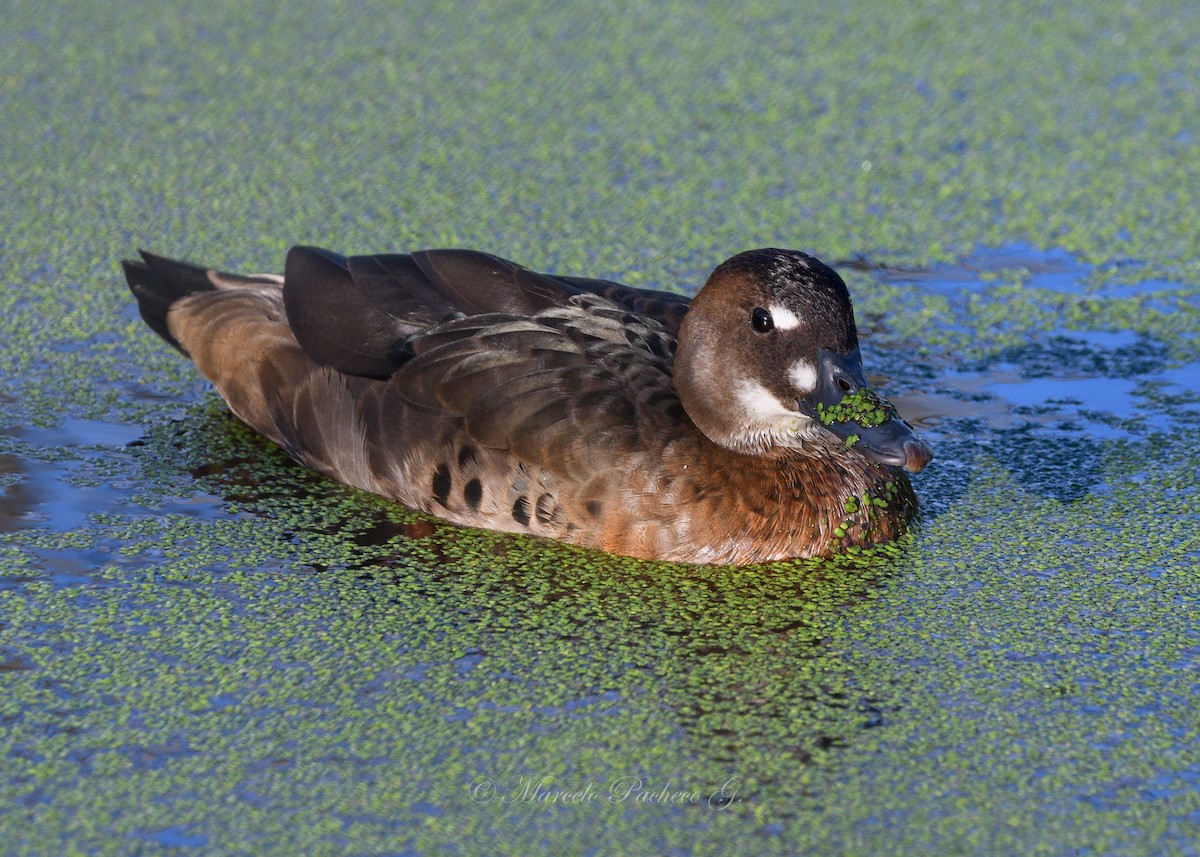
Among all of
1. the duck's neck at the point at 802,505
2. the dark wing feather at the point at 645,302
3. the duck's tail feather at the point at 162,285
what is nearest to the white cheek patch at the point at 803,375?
the duck's neck at the point at 802,505

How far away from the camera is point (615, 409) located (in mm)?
4871

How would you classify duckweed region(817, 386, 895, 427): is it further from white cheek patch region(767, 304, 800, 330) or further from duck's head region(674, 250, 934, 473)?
white cheek patch region(767, 304, 800, 330)

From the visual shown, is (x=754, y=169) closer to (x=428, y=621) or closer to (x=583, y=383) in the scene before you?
(x=583, y=383)

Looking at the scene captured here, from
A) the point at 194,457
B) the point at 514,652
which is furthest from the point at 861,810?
the point at 194,457

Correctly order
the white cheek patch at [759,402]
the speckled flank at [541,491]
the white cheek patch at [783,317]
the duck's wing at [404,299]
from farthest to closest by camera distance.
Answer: the duck's wing at [404,299] < the white cheek patch at [759,402] < the white cheek patch at [783,317] < the speckled flank at [541,491]

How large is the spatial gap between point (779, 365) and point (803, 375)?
0.08m

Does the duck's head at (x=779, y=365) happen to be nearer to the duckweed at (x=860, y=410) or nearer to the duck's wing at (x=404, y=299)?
the duckweed at (x=860, y=410)

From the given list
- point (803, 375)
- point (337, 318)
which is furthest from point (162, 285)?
point (803, 375)

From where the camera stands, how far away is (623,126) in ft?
27.1

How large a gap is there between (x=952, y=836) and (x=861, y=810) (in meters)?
0.21

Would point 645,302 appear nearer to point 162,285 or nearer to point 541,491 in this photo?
point 541,491

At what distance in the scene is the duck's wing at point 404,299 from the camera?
5254 mm

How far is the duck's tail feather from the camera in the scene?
6027 mm

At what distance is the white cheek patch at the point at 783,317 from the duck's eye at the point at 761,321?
0.05 ft
